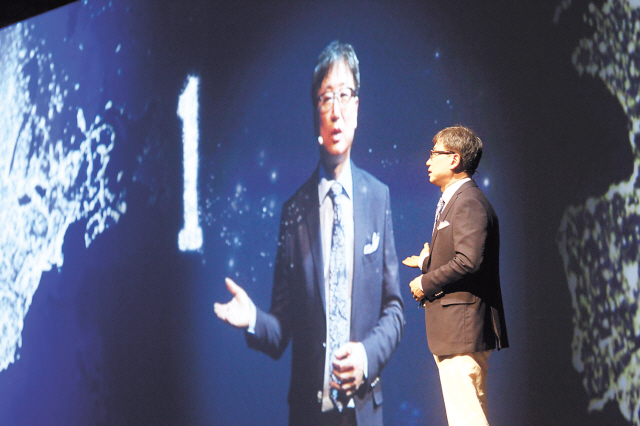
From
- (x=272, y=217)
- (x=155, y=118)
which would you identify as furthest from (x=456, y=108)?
(x=155, y=118)

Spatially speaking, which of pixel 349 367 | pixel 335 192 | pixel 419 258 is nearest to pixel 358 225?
pixel 335 192

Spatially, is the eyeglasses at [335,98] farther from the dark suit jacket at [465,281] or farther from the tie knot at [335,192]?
the dark suit jacket at [465,281]

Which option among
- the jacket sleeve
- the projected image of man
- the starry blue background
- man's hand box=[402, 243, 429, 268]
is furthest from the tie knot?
man's hand box=[402, 243, 429, 268]

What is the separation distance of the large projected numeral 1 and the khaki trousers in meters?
1.98

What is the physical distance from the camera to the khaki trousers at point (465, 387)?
154 centimetres

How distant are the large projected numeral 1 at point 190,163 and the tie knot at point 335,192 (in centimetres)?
85

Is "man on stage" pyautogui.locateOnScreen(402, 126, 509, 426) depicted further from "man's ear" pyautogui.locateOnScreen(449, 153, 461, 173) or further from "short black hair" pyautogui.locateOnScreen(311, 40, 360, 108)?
"short black hair" pyautogui.locateOnScreen(311, 40, 360, 108)

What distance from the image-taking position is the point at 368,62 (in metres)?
2.89

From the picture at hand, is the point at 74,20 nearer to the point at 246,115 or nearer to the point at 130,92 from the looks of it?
the point at 130,92

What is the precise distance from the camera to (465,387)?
155 cm

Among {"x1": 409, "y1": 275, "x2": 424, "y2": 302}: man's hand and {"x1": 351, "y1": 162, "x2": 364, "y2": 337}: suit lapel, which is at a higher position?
{"x1": 351, "y1": 162, "x2": 364, "y2": 337}: suit lapel

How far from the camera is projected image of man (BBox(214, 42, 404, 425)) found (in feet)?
9.09

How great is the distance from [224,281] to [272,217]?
0.48m

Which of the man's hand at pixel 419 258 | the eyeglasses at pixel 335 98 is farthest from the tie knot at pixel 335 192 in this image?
the man's hand at pixel 419 258
